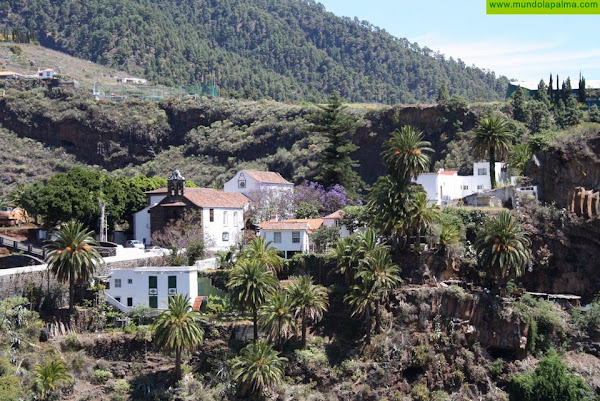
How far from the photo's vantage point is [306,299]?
50.2 metres

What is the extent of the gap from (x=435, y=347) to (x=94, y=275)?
73.9 ft

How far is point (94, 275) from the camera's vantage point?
55.4m

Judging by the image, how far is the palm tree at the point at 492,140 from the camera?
64.4m

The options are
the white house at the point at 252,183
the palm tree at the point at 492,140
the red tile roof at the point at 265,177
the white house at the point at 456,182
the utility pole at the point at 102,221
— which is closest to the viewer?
the palm tree at the point at 492,140

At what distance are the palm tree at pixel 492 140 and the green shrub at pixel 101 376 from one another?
3262 centimetres

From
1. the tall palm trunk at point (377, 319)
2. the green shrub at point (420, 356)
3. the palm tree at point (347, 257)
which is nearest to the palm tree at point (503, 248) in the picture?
the green shrub at point (420, 356)

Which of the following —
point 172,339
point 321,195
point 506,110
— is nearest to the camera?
point 172,339

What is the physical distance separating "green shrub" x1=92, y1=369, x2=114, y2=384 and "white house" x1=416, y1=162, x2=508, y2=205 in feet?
98.8

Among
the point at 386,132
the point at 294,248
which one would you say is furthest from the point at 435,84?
the point at 294,248

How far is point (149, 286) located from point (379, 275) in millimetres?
14930

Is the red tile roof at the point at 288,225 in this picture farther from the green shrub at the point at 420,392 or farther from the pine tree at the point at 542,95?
the pine tree at the point at 542,95

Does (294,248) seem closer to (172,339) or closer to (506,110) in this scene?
(172,339)

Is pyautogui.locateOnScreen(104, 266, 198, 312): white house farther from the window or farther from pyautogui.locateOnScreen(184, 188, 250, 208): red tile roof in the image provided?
pyautogui.locateOnScreen(184, 188, 250, 208): red tile roof

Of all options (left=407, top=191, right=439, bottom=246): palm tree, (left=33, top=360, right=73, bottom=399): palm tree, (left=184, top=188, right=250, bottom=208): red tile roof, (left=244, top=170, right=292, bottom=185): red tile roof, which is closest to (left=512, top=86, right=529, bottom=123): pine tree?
(left=244, top=170, right=292, bottom=185): red tile roof
